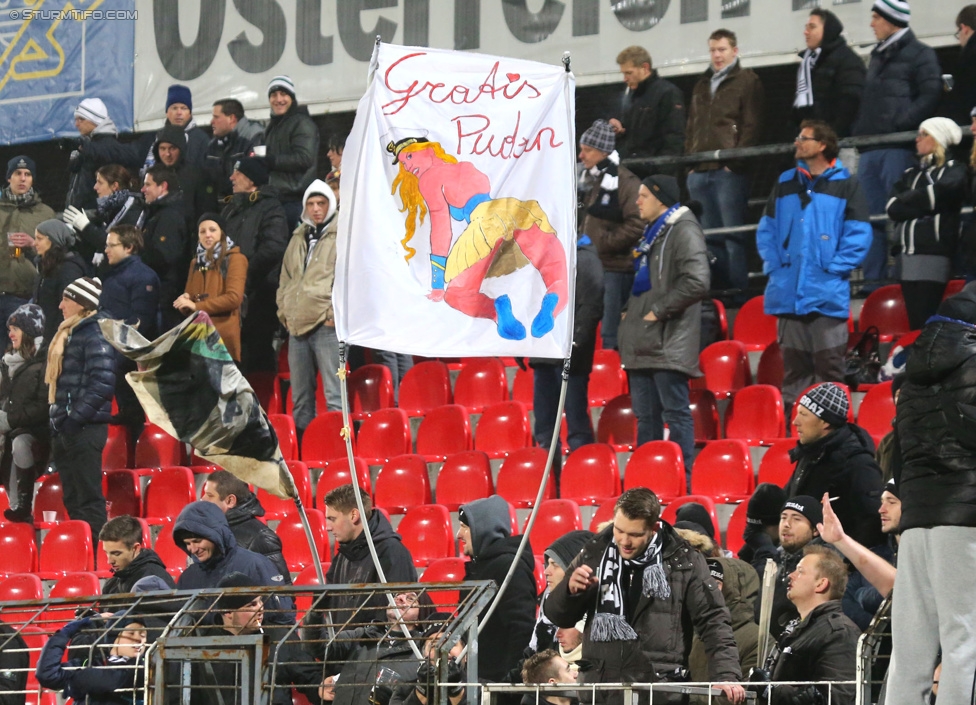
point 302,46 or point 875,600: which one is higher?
point 302,46

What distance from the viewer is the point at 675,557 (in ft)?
18.5

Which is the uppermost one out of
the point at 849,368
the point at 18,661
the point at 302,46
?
the point at 302,46

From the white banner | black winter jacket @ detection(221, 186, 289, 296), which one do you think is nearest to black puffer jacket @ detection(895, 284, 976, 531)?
the white banner

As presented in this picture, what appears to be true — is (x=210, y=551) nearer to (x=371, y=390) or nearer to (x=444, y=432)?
(x=444, y=432)

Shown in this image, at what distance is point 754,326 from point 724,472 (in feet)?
6.33

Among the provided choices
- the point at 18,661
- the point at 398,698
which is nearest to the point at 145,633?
the point at 398,698

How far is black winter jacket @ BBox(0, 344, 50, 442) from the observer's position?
1138 cm

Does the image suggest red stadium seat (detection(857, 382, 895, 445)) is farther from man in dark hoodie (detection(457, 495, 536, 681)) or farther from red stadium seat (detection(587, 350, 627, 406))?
man in dark hoodie (detection(457, 495, 536, 681))

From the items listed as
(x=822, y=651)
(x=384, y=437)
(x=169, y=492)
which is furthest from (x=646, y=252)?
(x=822, y=651)

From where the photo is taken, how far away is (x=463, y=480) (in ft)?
32.2

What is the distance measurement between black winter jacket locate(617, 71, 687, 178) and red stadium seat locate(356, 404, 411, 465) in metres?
2.41

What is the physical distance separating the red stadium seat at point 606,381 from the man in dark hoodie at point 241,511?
3.24 metres

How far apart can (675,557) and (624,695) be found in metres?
0.89

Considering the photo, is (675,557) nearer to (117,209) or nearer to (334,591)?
(334,591)
